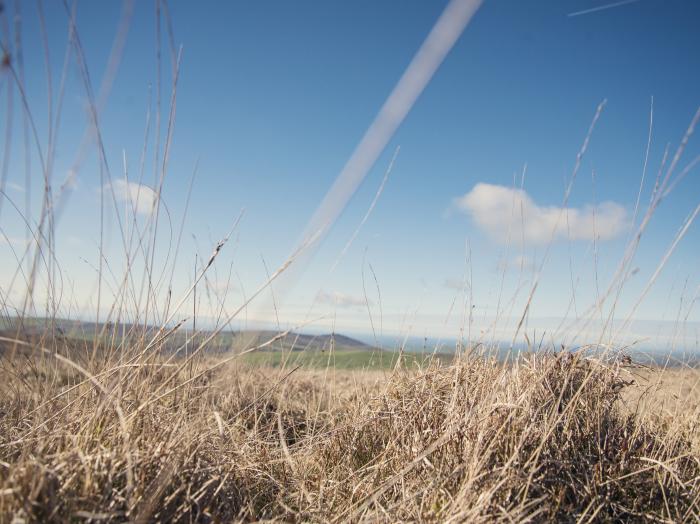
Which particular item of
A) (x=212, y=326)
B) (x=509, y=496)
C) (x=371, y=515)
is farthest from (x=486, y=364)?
(x=212, y=326)

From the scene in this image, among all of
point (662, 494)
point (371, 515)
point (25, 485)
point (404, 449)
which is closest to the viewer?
point (25, 485)

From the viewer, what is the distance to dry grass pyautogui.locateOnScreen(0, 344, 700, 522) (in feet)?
4.16

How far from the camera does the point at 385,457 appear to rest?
2047 mm

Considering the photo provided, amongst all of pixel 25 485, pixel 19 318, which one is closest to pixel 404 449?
pixel 25 485

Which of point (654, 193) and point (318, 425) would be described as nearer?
point (654, 193)

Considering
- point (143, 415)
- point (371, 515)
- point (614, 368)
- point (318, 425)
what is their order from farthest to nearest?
1. point (318, 425)
2. point (614, 368)
3. point (143, 415)
4. point (371, 515)

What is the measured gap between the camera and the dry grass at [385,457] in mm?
1269

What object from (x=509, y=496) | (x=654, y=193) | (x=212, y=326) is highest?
(x=654, y=193)

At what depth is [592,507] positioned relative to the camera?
65.4 inches

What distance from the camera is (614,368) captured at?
6.96 feet

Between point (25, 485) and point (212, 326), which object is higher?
point (212, 326)

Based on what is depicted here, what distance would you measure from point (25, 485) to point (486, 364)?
1.98 m

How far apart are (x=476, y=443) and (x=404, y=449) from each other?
451 mm

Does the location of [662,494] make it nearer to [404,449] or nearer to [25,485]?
[404,449]
